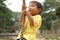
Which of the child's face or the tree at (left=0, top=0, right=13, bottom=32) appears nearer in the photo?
the child's face

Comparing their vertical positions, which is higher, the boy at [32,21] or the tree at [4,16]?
the boy at [32,21]

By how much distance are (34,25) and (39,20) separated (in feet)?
0.27

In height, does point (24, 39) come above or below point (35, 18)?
below

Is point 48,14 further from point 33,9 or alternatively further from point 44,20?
point 33,9

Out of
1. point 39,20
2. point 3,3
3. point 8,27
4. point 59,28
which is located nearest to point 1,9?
point 3,3

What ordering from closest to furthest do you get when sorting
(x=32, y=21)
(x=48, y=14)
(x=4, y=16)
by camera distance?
(x=32, y=21) → (x=4, y=16) → (x=48, y=14)

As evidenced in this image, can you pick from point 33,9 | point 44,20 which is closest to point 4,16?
point 44,20

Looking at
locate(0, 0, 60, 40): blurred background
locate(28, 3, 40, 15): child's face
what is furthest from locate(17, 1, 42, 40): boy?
locate(0, 0, 60, 40): blurred background

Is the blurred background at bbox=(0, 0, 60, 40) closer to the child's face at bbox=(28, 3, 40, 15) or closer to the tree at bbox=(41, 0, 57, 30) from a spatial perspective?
the tree at bbox=(41, 0, 57, 30)

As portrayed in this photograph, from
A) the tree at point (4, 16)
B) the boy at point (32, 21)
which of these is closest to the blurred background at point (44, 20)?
the tree at point (4, 16)

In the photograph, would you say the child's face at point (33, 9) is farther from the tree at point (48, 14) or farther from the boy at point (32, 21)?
the tree at point (48, 14)

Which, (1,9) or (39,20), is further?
(1,9)

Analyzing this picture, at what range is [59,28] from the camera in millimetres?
18250

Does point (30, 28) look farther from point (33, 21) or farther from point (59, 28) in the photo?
point (59, 28)
